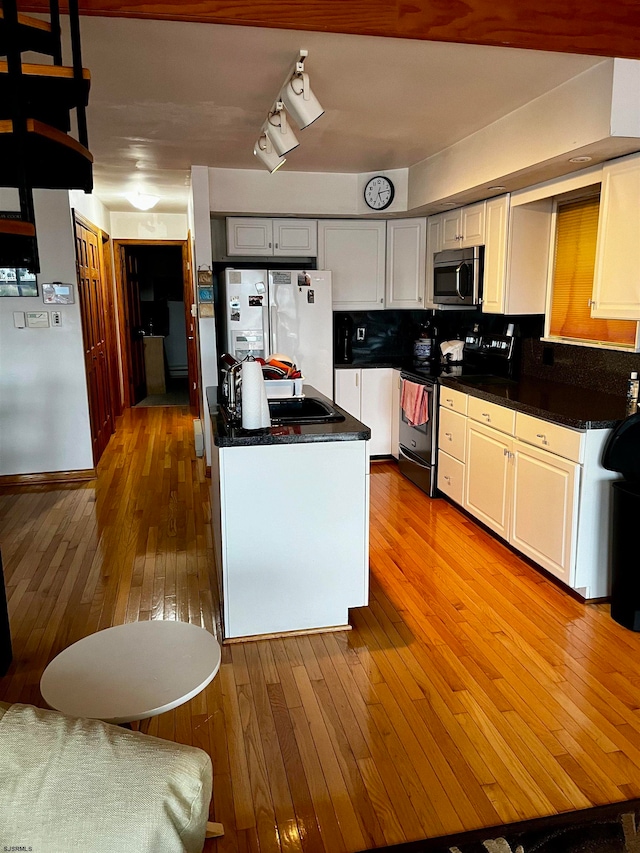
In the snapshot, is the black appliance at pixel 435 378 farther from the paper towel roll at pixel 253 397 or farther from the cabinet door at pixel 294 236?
the paper towel roll at pixel 253 397

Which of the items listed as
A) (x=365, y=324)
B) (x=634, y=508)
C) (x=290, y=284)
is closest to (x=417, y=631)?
(x=634, y=508)

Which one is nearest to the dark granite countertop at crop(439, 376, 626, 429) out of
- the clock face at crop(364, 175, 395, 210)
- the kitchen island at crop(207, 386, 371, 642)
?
the kitchen island at crop(207, 386, 371, 642)

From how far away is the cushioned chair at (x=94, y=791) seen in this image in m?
0.95

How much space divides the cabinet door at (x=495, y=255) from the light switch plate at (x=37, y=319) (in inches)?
128

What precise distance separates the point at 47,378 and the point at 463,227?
3358mm

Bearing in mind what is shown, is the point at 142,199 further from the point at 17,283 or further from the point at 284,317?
the point at 284,317

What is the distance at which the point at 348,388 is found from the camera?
207 inches

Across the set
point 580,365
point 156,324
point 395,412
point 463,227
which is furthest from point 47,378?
point 156,324

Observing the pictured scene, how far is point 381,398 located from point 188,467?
177cm

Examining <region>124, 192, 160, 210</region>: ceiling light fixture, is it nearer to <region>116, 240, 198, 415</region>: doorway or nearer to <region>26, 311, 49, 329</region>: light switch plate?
<region>116, 240, 198, 415</region>: doorway

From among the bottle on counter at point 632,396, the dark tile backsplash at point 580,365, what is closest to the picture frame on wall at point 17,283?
the dark tile backsplash at point 580,365

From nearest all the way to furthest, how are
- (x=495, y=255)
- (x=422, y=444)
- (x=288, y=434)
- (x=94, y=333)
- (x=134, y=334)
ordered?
1. (x=288, y=434)
2. (x=495, y=255)
3. (x=422, y=444)
4. (x=94, y=333)
5. (x=134, y=334)

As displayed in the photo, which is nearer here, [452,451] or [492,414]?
[492,414]

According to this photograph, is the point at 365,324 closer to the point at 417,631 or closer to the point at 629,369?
the point at 629,369
